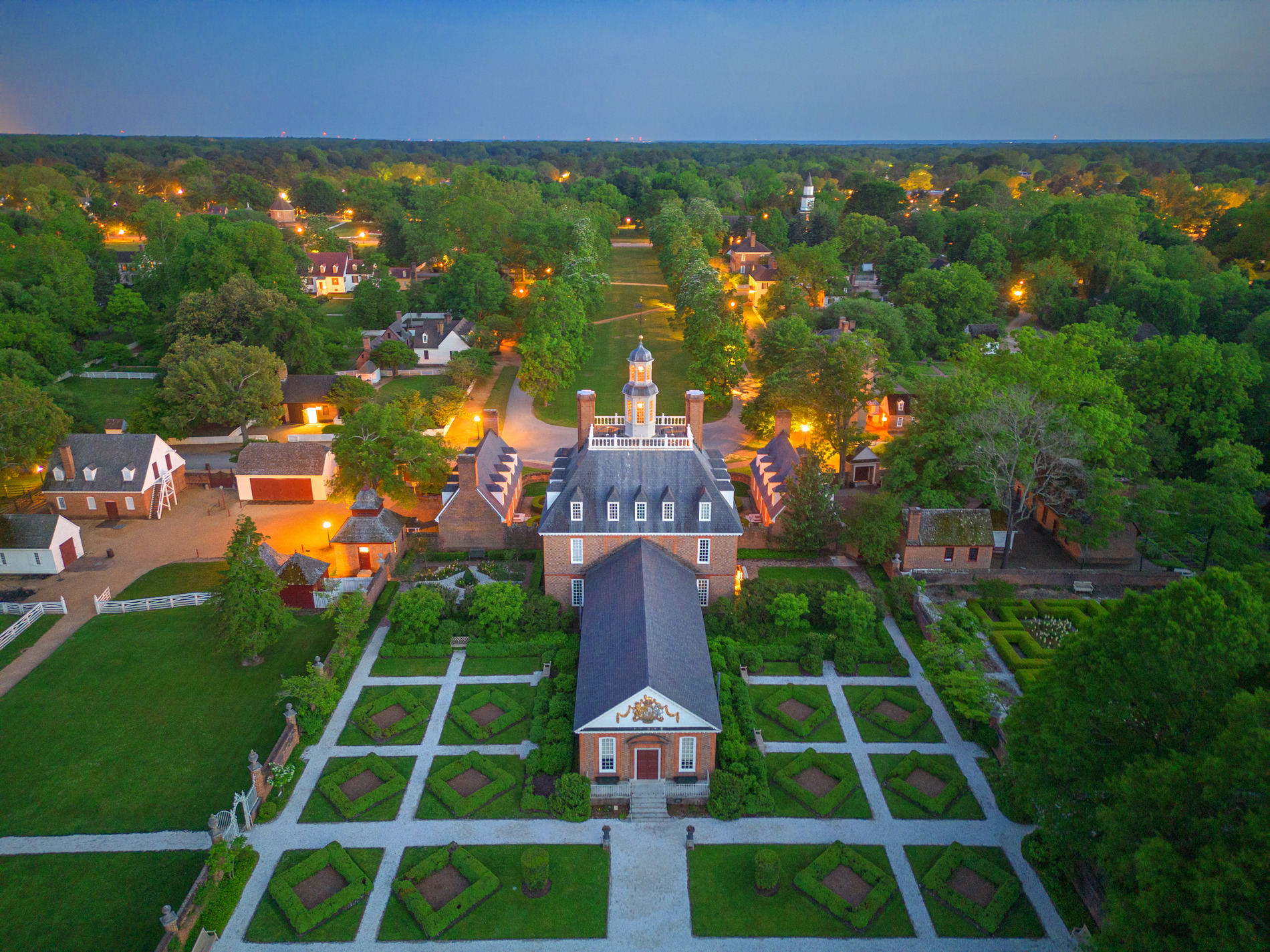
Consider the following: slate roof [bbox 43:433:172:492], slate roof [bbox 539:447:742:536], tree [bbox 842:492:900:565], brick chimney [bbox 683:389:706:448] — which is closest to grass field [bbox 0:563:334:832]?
slate roof [bbox 43:433:172:492]

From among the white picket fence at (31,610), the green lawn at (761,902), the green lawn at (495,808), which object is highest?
the white picket fence at (31,610)

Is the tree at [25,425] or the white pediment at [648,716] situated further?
the tree at [25,425]

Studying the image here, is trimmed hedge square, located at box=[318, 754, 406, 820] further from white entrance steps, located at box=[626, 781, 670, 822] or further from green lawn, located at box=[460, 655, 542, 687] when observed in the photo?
white entrance steps, located at box=[626, 781, 670, 822]

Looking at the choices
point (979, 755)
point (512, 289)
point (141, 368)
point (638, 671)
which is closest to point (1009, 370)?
point (979, 755)

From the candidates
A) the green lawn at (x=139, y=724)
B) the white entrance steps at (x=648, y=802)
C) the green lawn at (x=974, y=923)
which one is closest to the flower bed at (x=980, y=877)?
the green lawn at (x=974, y=923)

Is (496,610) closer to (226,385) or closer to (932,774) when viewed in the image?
(932,774)

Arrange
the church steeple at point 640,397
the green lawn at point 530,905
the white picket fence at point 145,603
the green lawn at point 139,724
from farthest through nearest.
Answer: the white picket fence at point 145,603
the church steeple at point 640,397
the green lawn at point 139,724
the green lawn at point 530,905

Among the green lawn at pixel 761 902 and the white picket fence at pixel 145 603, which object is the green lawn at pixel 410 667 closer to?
the white picket fence at pixel 145 603
